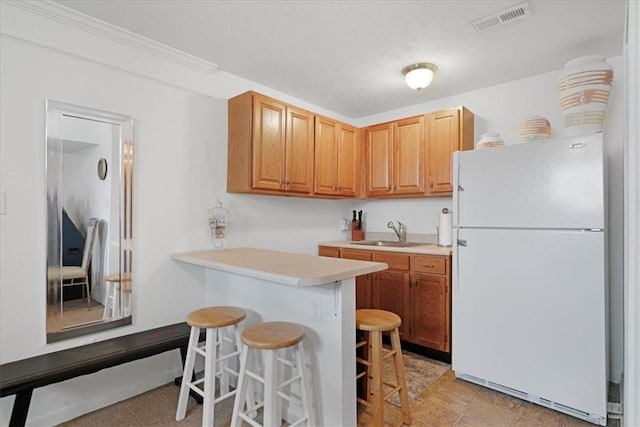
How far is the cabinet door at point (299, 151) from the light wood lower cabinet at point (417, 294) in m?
0.98

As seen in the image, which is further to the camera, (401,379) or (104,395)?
(104,395)

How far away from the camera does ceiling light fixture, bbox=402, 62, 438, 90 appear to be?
8.75ft

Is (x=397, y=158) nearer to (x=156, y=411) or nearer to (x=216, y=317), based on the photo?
(x=216, y=317)

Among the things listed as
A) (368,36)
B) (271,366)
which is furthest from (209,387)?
(368,36)

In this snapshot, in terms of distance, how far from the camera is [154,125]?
7.97 ft

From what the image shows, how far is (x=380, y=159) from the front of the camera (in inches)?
143

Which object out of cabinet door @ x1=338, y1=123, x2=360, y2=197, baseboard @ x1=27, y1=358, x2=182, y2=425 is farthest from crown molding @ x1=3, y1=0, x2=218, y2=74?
baseboard @ x1=27, y1=358, x2=182, y2=425

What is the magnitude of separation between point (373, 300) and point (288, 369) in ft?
4.98

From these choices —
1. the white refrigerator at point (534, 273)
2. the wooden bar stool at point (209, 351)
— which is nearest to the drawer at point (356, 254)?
the white refrigerator at point (534, 273)

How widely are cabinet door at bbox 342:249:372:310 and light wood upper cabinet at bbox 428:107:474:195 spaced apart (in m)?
0.94

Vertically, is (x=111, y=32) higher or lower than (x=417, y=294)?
higher

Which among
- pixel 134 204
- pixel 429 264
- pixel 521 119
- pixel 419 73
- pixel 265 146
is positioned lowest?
pixel 429 264

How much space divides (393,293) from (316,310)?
1520 millimetres

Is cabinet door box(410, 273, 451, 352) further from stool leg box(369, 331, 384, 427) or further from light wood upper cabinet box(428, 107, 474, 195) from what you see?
stool leg box(369, 331, 384, 427)
